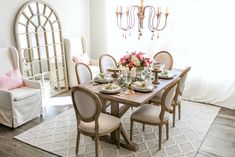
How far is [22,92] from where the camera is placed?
3.54 m

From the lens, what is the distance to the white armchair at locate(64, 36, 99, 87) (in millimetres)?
4910

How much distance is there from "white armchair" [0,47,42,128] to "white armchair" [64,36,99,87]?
127 cm

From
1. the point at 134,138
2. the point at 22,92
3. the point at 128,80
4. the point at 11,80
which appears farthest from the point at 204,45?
the point at 11,80

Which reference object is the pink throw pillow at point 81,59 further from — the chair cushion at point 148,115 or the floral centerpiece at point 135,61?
the chair cushion at point 148,115

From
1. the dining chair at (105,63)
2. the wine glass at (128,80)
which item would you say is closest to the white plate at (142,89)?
the wine glass at (128,80)

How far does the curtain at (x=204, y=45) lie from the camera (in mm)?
4223

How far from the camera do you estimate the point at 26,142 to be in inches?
122

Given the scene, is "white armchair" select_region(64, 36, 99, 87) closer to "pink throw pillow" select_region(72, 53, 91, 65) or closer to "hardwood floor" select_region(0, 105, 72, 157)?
"pink throw pillow" select_region(72, 53, 91, 65)

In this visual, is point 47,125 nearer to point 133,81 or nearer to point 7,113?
point 7,113

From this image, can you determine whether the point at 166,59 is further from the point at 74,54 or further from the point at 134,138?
the point at 74,54

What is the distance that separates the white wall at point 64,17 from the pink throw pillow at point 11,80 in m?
0.52

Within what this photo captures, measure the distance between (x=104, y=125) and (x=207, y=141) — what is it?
151 centimetres

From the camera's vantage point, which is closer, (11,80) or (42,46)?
(11,80)

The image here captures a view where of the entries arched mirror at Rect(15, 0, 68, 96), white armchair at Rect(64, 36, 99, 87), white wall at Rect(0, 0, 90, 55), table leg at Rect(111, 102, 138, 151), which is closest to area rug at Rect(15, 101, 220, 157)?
table leg at Rect(111, 102, 138, 151)
